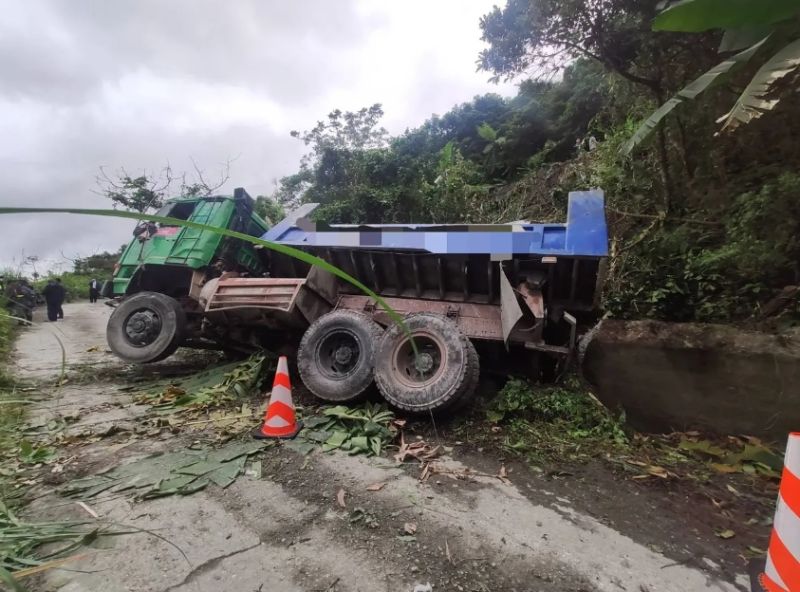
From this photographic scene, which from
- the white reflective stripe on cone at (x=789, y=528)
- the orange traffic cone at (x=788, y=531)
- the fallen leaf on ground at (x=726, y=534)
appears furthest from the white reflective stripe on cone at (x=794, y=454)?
the fallen leaf on ground at (x=726, y=534)

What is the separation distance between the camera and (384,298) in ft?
16.3

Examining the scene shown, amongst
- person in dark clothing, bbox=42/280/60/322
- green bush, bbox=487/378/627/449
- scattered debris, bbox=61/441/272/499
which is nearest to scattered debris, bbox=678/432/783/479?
green bush, bbox=487/378/627/449

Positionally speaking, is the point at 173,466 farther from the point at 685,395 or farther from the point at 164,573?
the point at 685,395

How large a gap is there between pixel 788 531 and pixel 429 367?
264 cm

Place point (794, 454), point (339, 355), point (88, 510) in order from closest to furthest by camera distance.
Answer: point (794, 454) → point (88, 510) → point (339, 355)

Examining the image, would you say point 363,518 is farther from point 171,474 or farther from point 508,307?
point 508,307

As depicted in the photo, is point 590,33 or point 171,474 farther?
point 590,33

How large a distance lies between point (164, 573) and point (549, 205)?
8591 millimetres

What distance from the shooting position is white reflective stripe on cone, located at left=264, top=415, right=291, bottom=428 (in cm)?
343

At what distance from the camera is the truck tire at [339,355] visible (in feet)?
13.6

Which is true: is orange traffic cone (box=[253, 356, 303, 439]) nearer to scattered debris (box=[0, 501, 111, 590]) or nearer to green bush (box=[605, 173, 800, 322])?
scattered debris (box=[0, 501, 111, 590])

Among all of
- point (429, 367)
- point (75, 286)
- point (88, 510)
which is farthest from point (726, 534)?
point (75, 286)

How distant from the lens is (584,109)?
13.0 meters

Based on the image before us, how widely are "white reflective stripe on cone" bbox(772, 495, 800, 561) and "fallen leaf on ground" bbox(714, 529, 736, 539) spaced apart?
0.86 metres
